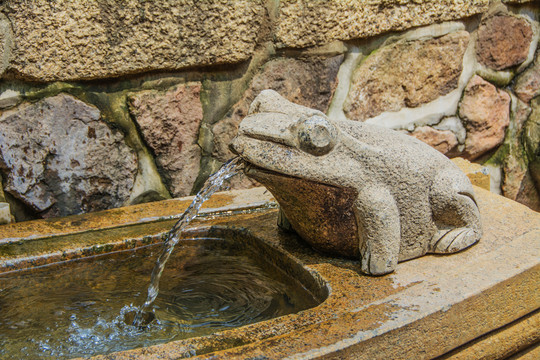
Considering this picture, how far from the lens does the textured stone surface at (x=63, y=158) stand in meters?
1.69

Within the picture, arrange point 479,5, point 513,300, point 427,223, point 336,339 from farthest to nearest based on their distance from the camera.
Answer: point 479,5 < point 427,223 < point 513,300 < point 336,339

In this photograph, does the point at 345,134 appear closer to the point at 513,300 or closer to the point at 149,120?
the point at 513,300

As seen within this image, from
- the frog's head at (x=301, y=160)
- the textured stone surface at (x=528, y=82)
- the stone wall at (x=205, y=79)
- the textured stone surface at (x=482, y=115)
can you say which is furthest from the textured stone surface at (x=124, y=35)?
the textured stone surface at (x=528, y=82)

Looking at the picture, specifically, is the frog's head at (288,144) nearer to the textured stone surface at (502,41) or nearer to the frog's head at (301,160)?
the frog's head at (301,160)

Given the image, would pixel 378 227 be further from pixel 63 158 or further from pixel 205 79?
pixel 63 158

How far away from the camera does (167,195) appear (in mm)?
1942

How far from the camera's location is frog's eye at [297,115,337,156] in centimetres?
125

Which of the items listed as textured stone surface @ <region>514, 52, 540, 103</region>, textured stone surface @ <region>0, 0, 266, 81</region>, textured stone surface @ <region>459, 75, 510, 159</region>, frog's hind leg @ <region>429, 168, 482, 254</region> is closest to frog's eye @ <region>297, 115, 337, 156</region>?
frog's hind leg @ <region>429, 168, 482, 254</region>

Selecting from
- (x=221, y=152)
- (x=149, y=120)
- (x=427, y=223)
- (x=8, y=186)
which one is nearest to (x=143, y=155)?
(x=149, y=120)

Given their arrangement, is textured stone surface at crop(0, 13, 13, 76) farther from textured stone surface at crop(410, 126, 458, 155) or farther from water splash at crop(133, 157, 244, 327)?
textured stone surface at crop(410, 126, 458, 155)

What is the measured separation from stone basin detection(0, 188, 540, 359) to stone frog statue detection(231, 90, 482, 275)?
55mm

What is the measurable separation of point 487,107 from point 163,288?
150 centimetres

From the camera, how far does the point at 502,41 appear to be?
2.27 m

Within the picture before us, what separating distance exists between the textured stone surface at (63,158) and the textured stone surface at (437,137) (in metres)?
1.06
